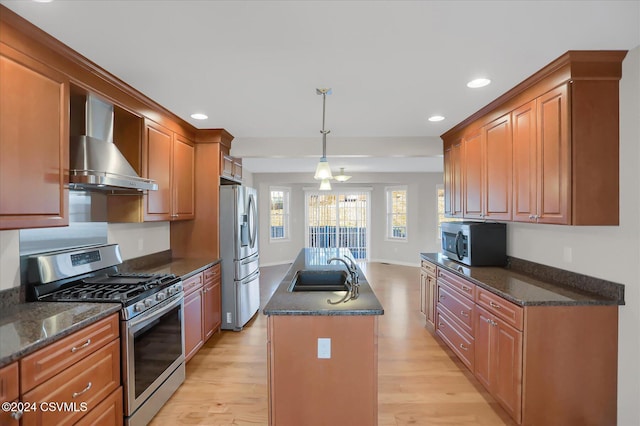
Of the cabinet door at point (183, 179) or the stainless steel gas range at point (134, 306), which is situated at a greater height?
the cabinet door at point (183, 179)

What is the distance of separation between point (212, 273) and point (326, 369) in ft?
6.83

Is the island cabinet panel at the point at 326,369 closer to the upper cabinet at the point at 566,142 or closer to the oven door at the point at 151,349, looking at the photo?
the oven door at the point at 151,349

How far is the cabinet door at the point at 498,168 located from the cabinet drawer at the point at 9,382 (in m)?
3.30

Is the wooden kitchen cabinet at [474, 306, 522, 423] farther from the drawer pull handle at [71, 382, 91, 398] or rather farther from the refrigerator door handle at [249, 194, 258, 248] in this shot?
the refrigerator door handle at [249, 194, 258, 248]

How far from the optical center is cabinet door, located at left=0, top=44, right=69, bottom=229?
5.19 ft

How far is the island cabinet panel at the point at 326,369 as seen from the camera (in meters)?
1.90

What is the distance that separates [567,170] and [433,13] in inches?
54.1

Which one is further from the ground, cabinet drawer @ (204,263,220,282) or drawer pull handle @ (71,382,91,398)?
cabinet drawer @ (204,263,220,282)

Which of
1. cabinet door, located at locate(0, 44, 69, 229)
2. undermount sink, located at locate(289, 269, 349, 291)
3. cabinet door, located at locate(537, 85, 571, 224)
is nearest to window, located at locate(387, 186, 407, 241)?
undermount sink, located at locate(289, 269, 349, 291)

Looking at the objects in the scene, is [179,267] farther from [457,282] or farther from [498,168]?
[498,168]

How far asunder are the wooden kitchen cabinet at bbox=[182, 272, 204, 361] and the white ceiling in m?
1.74

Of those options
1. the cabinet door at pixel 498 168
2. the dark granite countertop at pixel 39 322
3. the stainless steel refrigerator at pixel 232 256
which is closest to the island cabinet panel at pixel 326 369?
the dark granite countertop at pixel 39 322

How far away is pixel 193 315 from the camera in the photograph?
3.01 metres

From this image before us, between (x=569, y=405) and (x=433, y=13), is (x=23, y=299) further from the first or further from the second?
(x=569, y=405)
